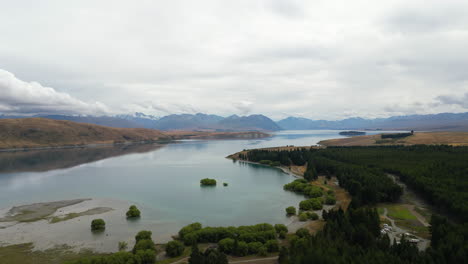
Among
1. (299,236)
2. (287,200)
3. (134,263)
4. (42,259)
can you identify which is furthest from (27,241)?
(287,200)

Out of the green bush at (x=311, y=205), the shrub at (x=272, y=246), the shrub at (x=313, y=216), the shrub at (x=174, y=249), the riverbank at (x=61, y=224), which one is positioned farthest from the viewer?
the green bush at (x=311, y=205)

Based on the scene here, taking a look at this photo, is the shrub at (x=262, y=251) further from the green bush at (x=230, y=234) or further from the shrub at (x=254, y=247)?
the green bush at (x=230, y=234)

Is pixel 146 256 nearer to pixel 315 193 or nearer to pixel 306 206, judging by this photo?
pixel 306 206

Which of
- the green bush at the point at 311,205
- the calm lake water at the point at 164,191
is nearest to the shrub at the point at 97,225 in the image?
the calm lake water at the point at 164,191

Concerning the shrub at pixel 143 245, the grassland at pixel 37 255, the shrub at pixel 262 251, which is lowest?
the grassland at pixel 37 255

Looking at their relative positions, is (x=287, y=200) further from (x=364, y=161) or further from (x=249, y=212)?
(x=364, y=161)

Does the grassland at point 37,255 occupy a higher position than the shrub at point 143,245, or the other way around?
the shrub at point 143,245

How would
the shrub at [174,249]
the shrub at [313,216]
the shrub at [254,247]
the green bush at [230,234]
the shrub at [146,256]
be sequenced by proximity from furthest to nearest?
the shrub at [313,216] → the green bush at [230,234] → the shrub at [254,247] → the shrub at [174,249] → the shrub at [146,256]

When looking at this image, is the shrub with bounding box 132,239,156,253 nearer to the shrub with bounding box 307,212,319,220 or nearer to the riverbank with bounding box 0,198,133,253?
the riverbank with bounding box 0,198,133,253

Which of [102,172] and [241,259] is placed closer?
[241,259]

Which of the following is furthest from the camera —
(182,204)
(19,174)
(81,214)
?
(19,174)
